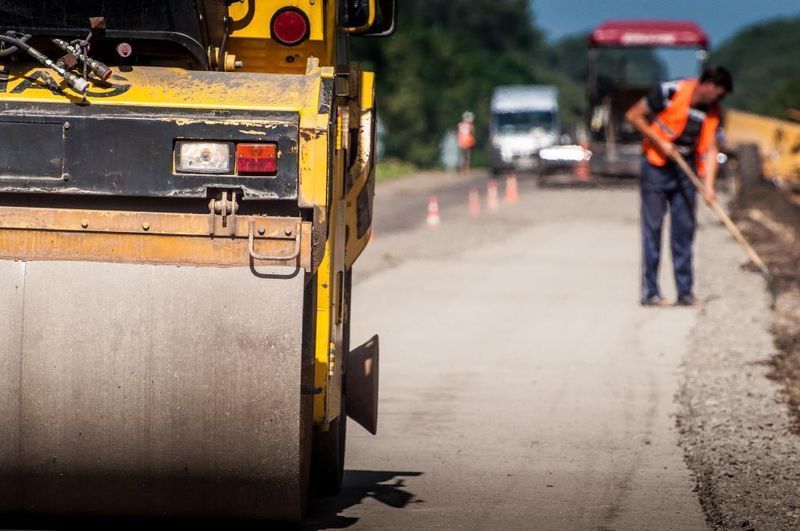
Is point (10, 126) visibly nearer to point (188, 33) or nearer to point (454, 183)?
point (188, 33)

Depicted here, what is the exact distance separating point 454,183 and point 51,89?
37.6 metres

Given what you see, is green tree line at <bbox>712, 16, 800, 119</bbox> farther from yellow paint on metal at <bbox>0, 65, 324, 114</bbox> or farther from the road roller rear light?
the road roller rear light

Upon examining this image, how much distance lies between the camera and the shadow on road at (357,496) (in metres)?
5.87

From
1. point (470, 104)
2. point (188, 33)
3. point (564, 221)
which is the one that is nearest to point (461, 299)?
point (188, 33)

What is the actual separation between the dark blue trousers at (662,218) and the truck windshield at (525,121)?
3662 cm

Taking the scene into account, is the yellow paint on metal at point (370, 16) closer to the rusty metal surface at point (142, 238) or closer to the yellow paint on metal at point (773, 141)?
the rusty metal surface at point (142, 238)

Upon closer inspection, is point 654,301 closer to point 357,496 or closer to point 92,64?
point 357,496

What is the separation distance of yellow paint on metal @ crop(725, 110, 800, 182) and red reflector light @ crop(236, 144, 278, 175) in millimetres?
26116

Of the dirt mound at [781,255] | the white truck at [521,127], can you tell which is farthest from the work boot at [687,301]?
the white truck at [521,127]

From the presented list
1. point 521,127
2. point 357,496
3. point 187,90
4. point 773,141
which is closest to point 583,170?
point 773,141

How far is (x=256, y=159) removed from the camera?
5031 millimetres

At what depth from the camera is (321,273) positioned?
5.28 metres

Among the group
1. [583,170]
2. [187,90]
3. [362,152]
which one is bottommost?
[583,170]

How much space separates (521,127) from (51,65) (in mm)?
45203
